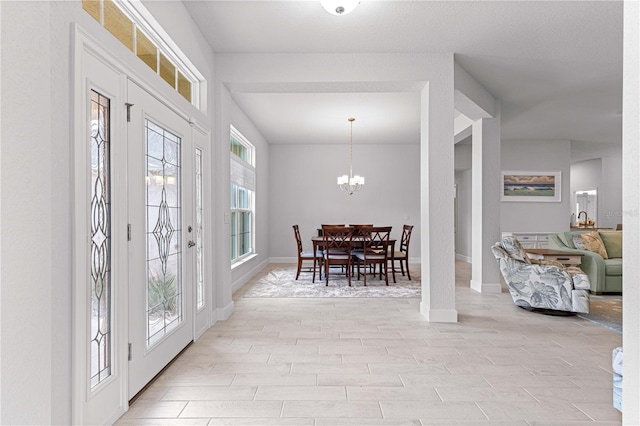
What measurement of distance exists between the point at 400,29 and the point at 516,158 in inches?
217

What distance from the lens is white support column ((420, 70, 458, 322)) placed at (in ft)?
12.0

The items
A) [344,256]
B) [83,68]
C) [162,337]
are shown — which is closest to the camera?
[83,68]

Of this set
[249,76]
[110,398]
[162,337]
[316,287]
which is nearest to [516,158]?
[316,287]

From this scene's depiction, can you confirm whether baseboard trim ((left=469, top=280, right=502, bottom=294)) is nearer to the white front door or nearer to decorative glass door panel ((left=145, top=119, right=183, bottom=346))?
the white front door

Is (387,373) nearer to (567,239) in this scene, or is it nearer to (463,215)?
(567,239)

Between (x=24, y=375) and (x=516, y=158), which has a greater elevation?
(x=516, y=158)

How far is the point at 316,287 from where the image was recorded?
17.6ft

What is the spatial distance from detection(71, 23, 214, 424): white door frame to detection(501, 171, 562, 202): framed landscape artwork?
7.41 meters

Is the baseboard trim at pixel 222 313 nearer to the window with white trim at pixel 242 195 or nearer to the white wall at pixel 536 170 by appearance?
the window with white trim at pixel 242 195

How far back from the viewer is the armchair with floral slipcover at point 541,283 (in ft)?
12.2

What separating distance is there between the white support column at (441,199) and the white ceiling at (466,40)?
38 centimetres

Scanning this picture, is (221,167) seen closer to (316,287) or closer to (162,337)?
(162,337)

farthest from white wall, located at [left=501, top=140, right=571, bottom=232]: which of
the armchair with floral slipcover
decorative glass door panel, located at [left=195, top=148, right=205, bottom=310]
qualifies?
decorative glass door panel, located at [left=195, top=148, right=205, bottom=310]

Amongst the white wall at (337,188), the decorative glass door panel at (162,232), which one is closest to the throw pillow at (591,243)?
the white wall at (337,188)
